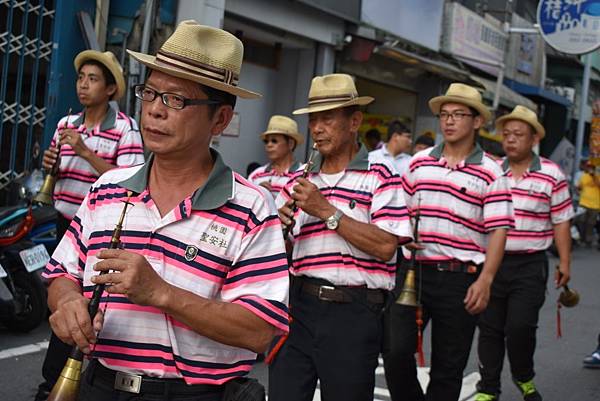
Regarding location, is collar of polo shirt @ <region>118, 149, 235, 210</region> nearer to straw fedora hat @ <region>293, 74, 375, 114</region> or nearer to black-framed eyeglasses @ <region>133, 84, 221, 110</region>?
black-framed eyeglasses @ <region>133, 84, 221, 110</region>

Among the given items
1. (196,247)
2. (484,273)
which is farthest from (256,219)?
(484,273)

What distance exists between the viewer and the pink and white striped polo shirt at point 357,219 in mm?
4312

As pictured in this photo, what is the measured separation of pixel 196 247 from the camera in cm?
266

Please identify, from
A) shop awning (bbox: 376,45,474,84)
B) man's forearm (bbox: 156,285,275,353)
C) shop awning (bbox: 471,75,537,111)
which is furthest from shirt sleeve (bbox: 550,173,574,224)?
shop awning (bbox: 471,75,537,111)

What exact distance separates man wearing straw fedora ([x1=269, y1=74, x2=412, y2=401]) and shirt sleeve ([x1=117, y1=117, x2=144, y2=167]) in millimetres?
1708

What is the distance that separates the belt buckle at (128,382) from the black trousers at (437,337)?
8.94ft

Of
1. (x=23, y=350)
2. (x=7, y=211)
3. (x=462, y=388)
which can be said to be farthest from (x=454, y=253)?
(x=7, y=211)

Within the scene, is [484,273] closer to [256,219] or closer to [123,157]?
[123,157]

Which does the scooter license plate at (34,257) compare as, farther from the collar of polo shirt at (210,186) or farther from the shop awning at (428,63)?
the shop awning at (428,63)

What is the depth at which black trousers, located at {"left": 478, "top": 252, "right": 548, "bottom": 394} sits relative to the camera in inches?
255

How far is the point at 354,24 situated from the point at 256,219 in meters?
13.6

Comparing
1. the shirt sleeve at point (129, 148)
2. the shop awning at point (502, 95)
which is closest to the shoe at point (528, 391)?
the shirt sleeve at point (129, 148)

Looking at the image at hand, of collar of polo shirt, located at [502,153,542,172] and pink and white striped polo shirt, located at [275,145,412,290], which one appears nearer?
pink and white striped polo shirt, located at [275,145,412,290]

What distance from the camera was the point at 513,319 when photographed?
6500 millimetres
